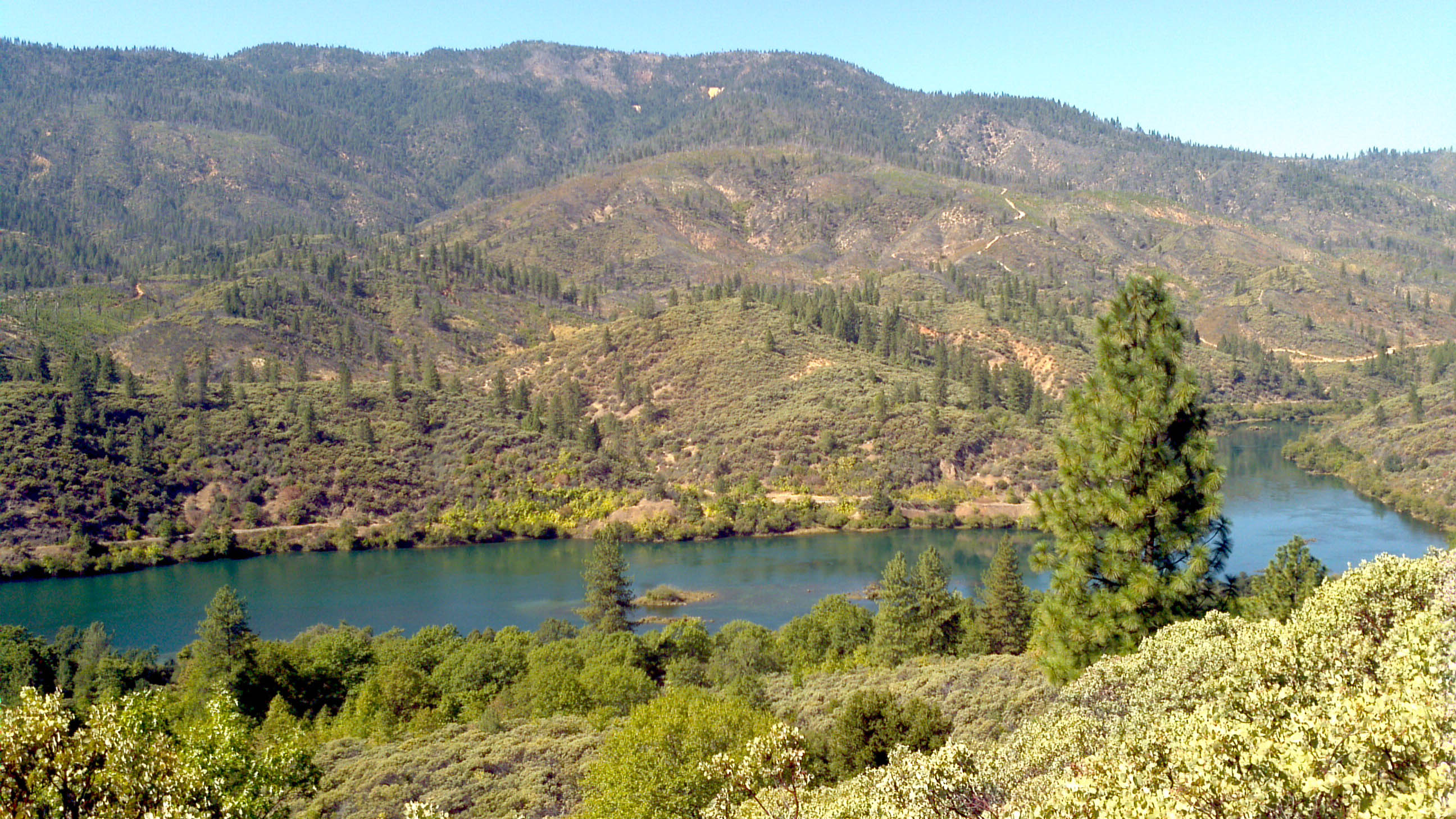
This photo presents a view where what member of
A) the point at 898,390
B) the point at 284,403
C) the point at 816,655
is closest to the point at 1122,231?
the point at 898,390

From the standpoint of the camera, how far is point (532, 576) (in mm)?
64375

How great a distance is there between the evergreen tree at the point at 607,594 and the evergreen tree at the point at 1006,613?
16856mm

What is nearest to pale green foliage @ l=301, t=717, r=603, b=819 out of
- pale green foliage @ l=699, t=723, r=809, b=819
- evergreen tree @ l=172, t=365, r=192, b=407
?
pale green foliage @ l=699, t=723, r=809, b=819

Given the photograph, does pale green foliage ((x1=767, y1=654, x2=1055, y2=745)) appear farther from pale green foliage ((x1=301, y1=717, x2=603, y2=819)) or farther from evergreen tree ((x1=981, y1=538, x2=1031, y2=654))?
pale green foliage ((x1=301, y1=717, x2=603, y2=819))

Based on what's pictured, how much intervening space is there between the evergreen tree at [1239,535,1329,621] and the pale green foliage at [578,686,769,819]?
12730 millimetres

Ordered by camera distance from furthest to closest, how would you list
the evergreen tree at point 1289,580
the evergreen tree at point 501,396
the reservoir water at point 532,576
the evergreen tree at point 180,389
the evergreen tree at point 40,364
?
the evergreen tree at point 501,396 → the evergreen tree at point 180,389 → the evergreen tree at point 40,364 → the reservoir water at point 532,576 → the evergreen tree at point 1289,580

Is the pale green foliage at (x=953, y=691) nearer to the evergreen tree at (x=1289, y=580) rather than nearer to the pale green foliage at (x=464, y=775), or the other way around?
the pale green foliage at (x=464, y=775)

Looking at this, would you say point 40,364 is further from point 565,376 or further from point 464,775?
point 464,775

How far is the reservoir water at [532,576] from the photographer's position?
54469 mm

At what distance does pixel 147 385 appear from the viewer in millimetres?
85625

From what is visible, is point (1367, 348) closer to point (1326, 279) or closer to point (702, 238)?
point (1326, 279)

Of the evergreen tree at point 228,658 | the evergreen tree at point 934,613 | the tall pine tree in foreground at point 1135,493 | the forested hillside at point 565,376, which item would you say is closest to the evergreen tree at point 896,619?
the evergreen tree at point 934,613

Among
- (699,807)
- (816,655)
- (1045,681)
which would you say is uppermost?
(1045,681)

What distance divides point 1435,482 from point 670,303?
73.9m
